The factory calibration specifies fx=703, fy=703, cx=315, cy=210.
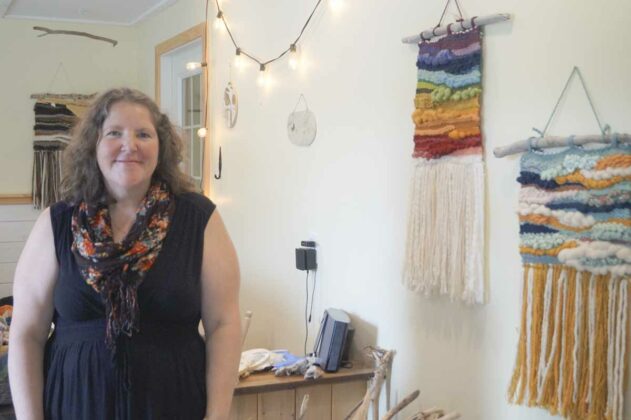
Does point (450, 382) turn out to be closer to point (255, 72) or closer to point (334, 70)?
point (334, 70)

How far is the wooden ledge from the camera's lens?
2.12 meters

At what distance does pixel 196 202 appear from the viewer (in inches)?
60.7

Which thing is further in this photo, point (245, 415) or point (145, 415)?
point (245, 415)

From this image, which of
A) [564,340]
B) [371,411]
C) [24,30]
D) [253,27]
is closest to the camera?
[564,340]

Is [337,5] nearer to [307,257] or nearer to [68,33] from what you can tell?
[307,257]

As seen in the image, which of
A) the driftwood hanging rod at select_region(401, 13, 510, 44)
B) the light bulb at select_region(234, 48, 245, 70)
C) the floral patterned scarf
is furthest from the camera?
the light bulb at select_region(234, 48, 245, 70)

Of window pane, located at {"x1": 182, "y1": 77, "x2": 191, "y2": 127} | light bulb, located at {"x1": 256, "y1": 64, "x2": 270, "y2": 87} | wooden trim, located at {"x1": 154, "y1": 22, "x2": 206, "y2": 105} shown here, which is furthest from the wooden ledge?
window pane, located at {"x1": 182, "y1": 77, "x2": 191, "y2": 127}

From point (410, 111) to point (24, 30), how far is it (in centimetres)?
342

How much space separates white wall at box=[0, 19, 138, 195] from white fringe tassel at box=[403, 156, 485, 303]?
3.37m

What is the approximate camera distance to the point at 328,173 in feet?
8.40

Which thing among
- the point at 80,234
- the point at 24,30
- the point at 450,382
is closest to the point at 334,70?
the point at 450,382

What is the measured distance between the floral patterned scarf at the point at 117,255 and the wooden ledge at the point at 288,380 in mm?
791

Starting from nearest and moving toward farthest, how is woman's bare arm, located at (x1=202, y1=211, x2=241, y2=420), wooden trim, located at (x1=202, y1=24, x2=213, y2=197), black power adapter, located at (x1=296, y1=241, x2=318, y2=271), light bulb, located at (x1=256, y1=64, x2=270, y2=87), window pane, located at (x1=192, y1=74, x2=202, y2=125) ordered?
woman's bare arm, located at (x1=202, y1=211, x2=241, y2=420) → black power adapter, located at (x1=296, y1=241, x2=318, y2=271) → light bulb, located at (x1=256, y1=64, x2=270, y2=87) → wooden trim, located at (x1=202, y1=24, x2=213, y2=197) → window pane, located at (x1=192, y1=74, x2=202, y2=125)

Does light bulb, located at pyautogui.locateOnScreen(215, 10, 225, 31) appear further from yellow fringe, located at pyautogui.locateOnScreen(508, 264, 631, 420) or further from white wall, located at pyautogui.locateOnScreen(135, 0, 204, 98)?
yellow fringe, located at pyautogui.locateOnScreen(508, 264, 631, 420)
